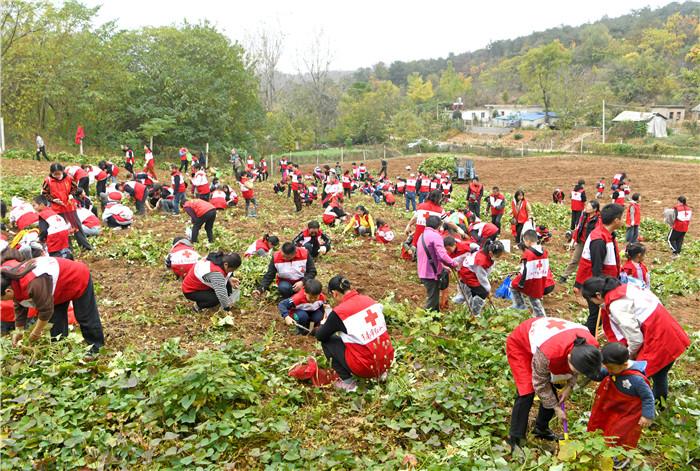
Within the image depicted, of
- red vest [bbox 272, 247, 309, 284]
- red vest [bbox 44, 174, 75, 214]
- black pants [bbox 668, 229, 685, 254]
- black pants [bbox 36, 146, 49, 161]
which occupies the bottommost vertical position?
black pants [bbox 668, 229, 685, 254]

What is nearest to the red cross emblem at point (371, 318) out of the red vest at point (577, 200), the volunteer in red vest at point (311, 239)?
the volunteer in red vest at point (311, 239)

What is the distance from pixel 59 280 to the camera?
5086mm

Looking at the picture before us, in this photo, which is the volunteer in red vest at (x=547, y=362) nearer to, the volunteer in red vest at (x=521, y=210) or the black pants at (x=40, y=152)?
the volunteer in red vest at (x=521, y=210)

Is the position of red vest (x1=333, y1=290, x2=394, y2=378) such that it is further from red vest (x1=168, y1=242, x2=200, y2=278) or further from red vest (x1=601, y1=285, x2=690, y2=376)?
red vest (x1=168, y1=242, x2=200, y2=278)

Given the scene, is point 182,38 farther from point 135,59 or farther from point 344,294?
point 344,294

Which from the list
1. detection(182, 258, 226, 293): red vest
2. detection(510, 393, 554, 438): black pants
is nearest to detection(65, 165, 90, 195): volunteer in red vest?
detection(182, 258, 226, 293): red vest

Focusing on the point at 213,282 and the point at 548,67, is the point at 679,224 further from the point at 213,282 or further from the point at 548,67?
the point at 548,67

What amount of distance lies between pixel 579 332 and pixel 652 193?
22.2 metres

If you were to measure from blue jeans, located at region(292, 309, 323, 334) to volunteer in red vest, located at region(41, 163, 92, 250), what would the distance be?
522 centimetres

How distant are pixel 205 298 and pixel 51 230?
3.14 m

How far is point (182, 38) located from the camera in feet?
108

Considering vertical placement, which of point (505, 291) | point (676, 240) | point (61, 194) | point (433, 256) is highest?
point (61, 194)

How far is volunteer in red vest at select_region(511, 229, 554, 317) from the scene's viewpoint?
269 inches

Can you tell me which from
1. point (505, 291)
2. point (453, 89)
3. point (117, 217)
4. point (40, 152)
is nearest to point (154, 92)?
point (40, 152)
